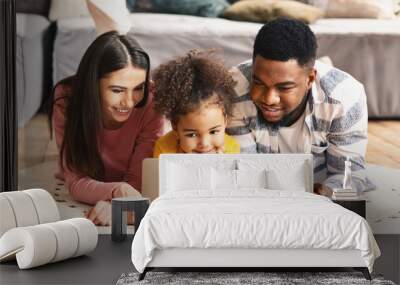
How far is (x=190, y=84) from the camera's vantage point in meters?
8.29

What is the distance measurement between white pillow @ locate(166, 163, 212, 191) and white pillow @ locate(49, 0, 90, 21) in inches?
71.2

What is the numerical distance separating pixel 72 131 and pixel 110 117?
0.39m

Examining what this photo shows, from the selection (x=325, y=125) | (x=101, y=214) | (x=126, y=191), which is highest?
(x=325, y=125)

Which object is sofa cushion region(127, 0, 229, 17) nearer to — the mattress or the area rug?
the mattress

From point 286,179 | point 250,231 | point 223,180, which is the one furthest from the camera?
point 286,179

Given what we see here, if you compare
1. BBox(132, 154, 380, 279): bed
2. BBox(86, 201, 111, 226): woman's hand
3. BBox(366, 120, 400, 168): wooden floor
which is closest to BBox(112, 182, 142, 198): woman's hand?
BBox(86, 201, 111, 226): woman's hand

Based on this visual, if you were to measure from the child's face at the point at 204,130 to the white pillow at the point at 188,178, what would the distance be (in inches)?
20.4

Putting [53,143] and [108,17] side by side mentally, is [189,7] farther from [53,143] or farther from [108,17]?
[53,143]

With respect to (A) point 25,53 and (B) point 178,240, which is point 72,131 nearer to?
(A) point 25,53

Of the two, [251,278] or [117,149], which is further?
[117,149]

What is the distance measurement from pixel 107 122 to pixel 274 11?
1909 millimetres

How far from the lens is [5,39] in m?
8.38

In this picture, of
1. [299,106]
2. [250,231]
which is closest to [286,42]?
[299,106]

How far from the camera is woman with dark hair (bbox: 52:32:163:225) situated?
8.39 meters
